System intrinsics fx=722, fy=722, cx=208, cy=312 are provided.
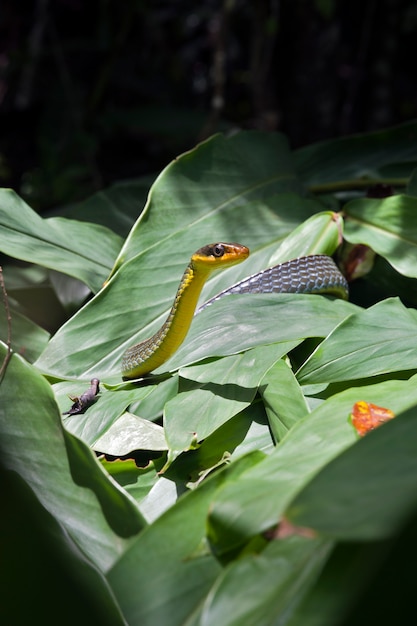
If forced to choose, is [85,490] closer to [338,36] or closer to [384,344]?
[384,344]

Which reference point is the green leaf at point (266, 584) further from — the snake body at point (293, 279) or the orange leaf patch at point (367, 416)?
the snake body at point (293, 279)

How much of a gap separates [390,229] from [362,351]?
0.45 meters

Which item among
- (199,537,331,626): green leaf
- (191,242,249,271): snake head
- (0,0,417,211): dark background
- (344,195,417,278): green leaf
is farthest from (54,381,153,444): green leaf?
(0,0,417,211): dark background

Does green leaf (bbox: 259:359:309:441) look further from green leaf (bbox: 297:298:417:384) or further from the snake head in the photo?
the snake head

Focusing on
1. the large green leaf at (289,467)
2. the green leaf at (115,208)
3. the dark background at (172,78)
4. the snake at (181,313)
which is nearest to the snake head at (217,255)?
the snake at (181,313)

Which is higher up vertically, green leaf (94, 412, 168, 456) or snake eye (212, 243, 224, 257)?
snake eye (212, 243, 224, 257)

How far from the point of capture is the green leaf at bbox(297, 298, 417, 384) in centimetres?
121

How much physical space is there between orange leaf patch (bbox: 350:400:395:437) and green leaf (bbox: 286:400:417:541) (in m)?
0.19

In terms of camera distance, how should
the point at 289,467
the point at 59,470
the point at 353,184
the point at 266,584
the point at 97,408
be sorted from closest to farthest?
the point at 266,584 < the point at 289,467 < the point at 59,470 < the point at 97,408 < the point at 353,184

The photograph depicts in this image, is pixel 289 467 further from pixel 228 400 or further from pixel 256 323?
pixel 256 323

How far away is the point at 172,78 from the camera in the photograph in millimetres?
5078

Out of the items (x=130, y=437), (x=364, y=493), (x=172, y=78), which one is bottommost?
(x=130, y=437)

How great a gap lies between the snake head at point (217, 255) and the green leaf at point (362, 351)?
23 cm

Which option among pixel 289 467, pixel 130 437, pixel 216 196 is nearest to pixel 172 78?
pixel 216 196
